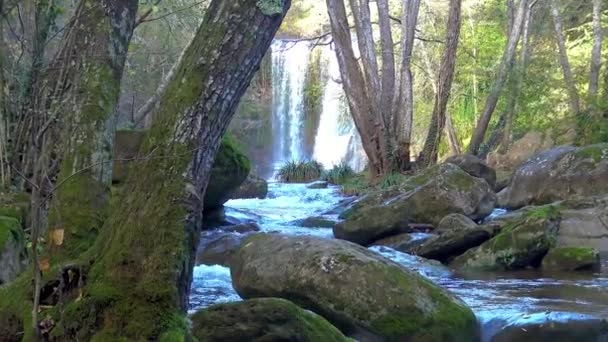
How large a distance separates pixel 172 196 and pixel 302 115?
29115 millimetres

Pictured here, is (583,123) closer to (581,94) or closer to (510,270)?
(581,94)

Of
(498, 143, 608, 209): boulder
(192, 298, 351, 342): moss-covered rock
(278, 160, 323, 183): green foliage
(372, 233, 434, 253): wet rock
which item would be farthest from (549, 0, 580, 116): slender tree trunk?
(192, 298, 351, 342): moss-covered rock

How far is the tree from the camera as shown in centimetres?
1925

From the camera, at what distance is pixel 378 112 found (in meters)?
19.4

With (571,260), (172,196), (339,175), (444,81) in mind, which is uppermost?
(444,81)

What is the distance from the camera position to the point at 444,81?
64.5 ft

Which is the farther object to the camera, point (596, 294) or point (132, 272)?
point (596, 294)

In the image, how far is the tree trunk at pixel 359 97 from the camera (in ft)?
61.9

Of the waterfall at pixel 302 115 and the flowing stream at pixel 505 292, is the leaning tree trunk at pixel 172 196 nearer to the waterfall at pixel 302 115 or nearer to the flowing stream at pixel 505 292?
the flowing stream at pixel 505 292

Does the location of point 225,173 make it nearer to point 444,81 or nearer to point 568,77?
point 444,81

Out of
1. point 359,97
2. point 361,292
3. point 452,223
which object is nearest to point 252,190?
point 359,97

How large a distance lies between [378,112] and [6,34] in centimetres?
1095

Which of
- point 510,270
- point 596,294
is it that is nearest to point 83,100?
point 596,294

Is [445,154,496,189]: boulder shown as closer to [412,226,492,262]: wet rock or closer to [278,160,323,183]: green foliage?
[412,226,492,262]: wet rock
